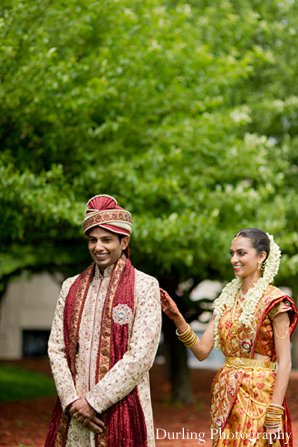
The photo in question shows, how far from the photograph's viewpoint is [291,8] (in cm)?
1448

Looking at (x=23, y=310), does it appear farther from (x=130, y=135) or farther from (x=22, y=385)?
(x=130, y=135)

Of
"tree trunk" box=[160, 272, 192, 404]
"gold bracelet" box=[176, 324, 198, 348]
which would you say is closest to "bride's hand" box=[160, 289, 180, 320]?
"gold bracelet" box=[176, 324, 198, 348]

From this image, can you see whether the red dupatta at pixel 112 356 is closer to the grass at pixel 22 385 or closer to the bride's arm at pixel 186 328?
the bride's arm at pixel 186 328

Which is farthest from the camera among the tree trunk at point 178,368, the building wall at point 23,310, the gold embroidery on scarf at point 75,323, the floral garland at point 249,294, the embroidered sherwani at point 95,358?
the building wall at point 23,310

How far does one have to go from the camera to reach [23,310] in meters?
27.8

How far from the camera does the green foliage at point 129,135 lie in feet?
28.6

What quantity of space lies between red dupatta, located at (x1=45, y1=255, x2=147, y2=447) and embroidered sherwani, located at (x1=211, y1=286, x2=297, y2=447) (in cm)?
64

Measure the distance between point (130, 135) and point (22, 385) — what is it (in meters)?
9.26

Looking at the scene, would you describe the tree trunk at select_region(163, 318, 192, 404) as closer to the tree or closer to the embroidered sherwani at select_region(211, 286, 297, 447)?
the tree

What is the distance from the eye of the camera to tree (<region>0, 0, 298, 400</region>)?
873 centimetres

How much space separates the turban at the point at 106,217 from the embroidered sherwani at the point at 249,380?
1.03 m

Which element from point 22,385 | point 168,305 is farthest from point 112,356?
point 22,385

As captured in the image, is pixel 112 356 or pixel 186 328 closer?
pixel 112 356

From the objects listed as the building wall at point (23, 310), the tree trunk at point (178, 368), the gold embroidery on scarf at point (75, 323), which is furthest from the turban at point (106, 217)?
the building wall at point (23, 310)
